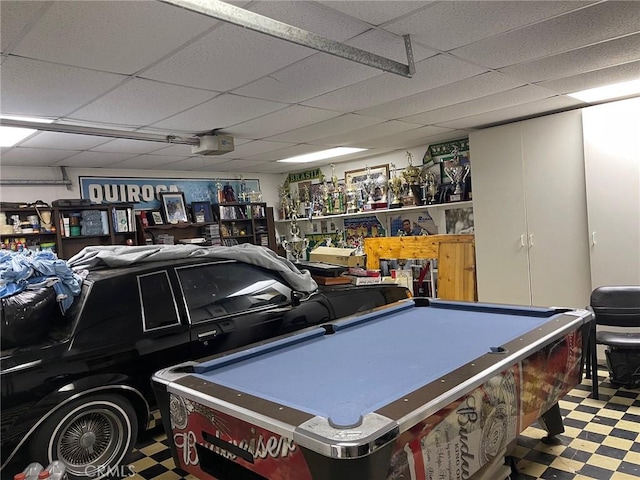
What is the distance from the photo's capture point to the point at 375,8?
195cm

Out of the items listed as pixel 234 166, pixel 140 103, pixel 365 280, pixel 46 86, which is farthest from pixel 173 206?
pixel 46 86

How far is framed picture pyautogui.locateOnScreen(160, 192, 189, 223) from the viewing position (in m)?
6.07

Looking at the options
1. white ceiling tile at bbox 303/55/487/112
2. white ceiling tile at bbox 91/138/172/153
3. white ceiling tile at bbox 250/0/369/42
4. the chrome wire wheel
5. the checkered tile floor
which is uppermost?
white ceiling tile at bbox 250/0/369/42

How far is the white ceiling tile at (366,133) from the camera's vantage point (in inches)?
176

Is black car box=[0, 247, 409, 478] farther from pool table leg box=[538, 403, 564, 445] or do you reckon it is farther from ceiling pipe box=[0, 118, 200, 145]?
pool table leg box=[538, 403, 564, 445]

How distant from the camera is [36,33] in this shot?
6.28 feet

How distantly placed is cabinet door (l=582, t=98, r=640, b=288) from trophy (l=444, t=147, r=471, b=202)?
1.51 metres

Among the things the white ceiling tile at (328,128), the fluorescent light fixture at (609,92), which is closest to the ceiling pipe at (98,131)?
the white ceiling tile at (328,128)

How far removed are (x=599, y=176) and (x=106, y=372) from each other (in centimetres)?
424

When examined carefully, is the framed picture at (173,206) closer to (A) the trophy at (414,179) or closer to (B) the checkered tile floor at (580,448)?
(A) the trophy at (414,179)

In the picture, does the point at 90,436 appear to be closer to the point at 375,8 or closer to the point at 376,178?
the point at 375,8

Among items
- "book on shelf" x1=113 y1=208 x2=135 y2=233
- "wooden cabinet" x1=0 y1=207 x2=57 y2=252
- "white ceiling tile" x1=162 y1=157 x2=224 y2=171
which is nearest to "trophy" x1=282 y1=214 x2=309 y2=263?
"white ceiling tile" x1=162 y1=157 x2=224 y2=171

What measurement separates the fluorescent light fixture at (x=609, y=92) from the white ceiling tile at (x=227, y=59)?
2.65 meters

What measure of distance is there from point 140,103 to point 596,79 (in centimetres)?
334
